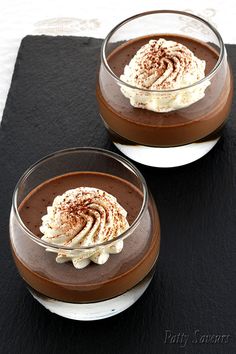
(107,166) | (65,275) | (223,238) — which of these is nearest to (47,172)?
(107,166)

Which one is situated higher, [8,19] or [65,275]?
[65,275]

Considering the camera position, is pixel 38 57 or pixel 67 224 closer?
pixel 67 224

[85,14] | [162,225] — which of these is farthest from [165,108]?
[85,14]

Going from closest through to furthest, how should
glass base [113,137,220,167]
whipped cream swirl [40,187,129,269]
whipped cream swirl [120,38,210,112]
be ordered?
whipped cream swirl [40,187,129,269] → whipped cream swirl [120,38,210,112] → glass base [113,137,220,167]

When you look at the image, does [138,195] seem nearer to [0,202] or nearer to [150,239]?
[150,239]

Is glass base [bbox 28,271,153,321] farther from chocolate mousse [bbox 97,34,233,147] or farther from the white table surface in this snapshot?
the white table surface

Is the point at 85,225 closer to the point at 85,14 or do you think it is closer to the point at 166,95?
the point at 166,95

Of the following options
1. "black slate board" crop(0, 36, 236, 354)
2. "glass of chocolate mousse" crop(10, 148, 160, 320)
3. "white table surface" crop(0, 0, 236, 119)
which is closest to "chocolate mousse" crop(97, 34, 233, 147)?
"black slate board" crop(0, 36, 236, 354)

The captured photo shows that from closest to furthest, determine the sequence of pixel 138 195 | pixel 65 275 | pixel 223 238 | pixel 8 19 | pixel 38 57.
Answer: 1. pixel 65 275
2. pixel 138 195
3. pixel 223 238
4. pixel 38 57
5. pixel 8 19
